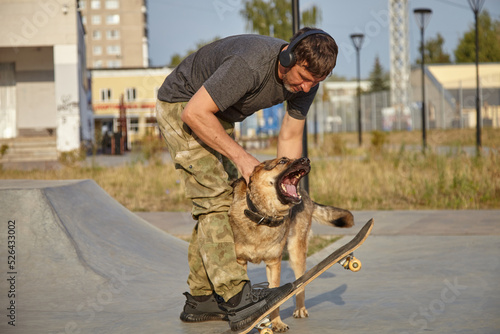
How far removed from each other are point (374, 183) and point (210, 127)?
811cm

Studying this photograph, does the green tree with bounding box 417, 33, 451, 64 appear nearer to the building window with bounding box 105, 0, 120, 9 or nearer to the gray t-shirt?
the building window with bounding box 105, 0, 120, 9

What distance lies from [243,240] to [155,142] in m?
12.2

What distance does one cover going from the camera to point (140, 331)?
3475 millimetres

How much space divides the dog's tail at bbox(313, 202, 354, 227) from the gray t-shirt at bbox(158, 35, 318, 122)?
0.77 meters

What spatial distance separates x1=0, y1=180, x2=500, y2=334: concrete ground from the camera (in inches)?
144

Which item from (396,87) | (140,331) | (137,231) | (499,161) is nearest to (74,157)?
(137,231)

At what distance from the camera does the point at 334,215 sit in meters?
4.17

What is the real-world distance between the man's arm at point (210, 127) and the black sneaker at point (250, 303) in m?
0.65

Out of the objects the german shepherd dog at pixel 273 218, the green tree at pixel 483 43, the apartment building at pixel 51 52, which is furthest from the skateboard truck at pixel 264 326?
the green tree at pixel 483 43

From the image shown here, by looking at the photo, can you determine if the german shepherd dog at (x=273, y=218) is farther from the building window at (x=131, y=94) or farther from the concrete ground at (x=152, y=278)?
the building window at (x=131, y=94)

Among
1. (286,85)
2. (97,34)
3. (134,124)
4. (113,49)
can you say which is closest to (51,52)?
(286,85)

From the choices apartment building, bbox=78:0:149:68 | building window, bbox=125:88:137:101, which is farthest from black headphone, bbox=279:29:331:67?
apartment building, bbox=78:0:149:68

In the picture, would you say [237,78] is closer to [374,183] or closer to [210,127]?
[210,127]

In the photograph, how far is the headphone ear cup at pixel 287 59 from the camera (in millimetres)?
3049
